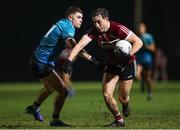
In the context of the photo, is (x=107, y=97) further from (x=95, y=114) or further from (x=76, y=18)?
(x=95, y=114)

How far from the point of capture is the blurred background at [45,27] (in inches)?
1347

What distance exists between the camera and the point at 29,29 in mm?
34562

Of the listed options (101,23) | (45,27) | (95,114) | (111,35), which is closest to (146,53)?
(95,114)

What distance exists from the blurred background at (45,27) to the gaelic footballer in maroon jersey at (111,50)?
782 inches

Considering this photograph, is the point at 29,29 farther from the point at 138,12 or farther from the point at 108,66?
the point at 108,66

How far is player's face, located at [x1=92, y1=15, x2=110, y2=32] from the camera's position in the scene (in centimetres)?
1266

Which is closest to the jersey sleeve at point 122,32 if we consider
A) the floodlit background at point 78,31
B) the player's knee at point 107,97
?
the player's knee at point 107,97

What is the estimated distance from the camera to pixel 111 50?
13.2m

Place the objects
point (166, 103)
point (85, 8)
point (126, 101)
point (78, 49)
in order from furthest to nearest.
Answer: point (85, 8) → point (166, 103) → point (126, 101) → point (78, 49)

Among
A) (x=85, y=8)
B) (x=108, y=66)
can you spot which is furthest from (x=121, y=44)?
(x=85, y=8)

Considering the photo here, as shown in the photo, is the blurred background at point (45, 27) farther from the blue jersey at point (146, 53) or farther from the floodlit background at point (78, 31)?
the blue jersey at point (146, 53)

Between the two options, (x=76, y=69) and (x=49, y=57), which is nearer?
(x=49, y=57)

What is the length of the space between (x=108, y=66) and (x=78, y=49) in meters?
0.94

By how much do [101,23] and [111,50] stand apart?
68cm
